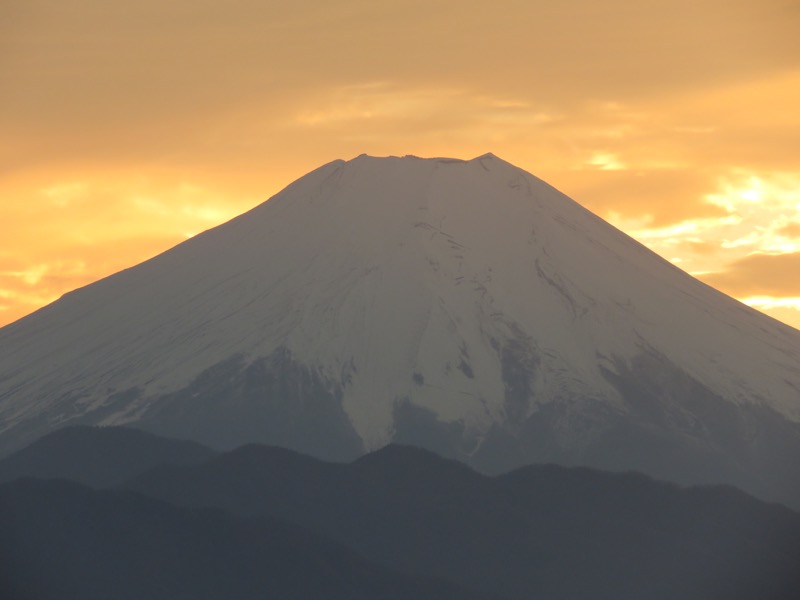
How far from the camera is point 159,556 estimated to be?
10888 centimetres

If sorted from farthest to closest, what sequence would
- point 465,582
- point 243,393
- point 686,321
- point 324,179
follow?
point 324,179 → point 686,321 → point 243,393 → point 465,582

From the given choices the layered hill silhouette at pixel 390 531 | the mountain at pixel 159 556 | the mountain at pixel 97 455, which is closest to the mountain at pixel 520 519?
the layered hill silhouette at pixel 390 531

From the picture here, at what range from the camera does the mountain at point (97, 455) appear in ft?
370

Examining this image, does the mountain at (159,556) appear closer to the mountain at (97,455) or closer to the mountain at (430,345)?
the mountain at (97,455)

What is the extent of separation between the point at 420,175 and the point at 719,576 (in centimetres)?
3856

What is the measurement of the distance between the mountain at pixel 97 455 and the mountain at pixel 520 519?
960mm

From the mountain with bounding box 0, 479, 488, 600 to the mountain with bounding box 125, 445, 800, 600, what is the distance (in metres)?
1.60

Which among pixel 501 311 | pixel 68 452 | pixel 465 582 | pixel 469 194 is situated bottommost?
pixel 465 582

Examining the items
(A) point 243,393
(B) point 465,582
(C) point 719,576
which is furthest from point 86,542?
(C) point 719,576

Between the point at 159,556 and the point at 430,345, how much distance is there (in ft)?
78.6

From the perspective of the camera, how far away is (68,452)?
114500mm

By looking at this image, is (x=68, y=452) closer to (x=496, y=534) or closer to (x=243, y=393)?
(x=243, y=393)

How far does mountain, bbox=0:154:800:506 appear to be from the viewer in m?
112

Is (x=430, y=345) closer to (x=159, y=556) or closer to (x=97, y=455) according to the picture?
(x=159, y=556)
